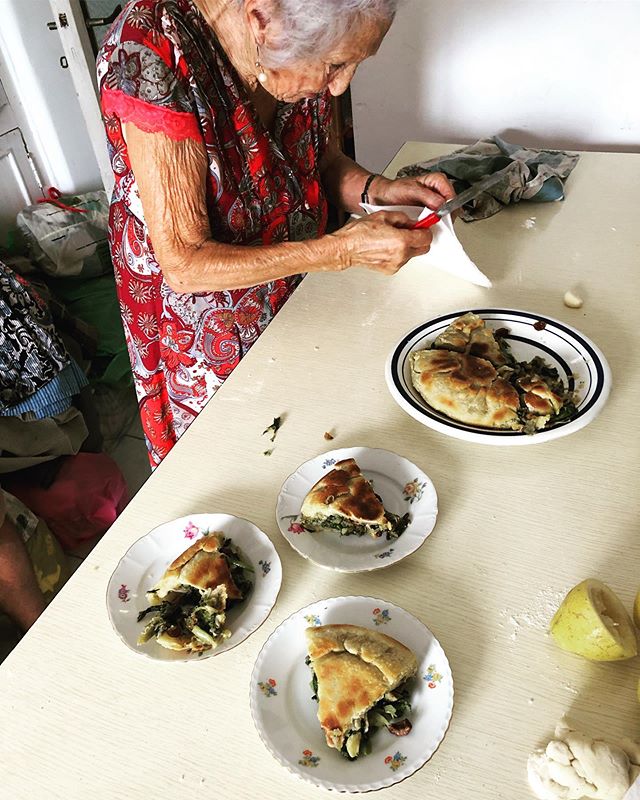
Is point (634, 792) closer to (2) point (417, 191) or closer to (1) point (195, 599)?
(1) point (195, 599)

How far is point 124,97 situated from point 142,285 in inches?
16.0

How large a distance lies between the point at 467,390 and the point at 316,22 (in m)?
0.57

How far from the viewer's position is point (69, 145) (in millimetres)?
2957

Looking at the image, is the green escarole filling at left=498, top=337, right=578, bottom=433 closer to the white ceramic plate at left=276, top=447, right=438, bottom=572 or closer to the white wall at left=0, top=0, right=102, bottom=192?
the white ceramic plate at left=276, top=447, right=438, bottom=572

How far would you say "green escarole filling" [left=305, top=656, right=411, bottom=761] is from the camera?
706mm

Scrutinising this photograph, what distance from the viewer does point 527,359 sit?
1168mm

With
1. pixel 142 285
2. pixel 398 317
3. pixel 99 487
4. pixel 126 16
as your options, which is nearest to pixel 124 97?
pixel 126 16

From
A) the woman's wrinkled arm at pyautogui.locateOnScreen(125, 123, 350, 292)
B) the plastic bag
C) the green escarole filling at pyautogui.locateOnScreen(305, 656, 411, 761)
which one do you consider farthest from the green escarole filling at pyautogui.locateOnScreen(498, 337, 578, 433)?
the plastic bag

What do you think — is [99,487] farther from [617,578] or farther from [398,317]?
[617,578]

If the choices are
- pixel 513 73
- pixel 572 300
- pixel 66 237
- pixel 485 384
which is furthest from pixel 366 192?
pixel 66 237

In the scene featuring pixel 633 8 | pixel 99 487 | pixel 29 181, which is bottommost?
pixel 99 487

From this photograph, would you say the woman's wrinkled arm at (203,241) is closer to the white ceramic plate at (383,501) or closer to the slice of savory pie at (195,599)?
the white ceramic plate at (383,501)

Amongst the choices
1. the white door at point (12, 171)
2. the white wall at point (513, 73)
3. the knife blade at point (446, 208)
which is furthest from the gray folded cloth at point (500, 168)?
the white door at point (12, 171)

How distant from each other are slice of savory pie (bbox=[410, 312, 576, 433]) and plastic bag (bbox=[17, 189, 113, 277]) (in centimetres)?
181
